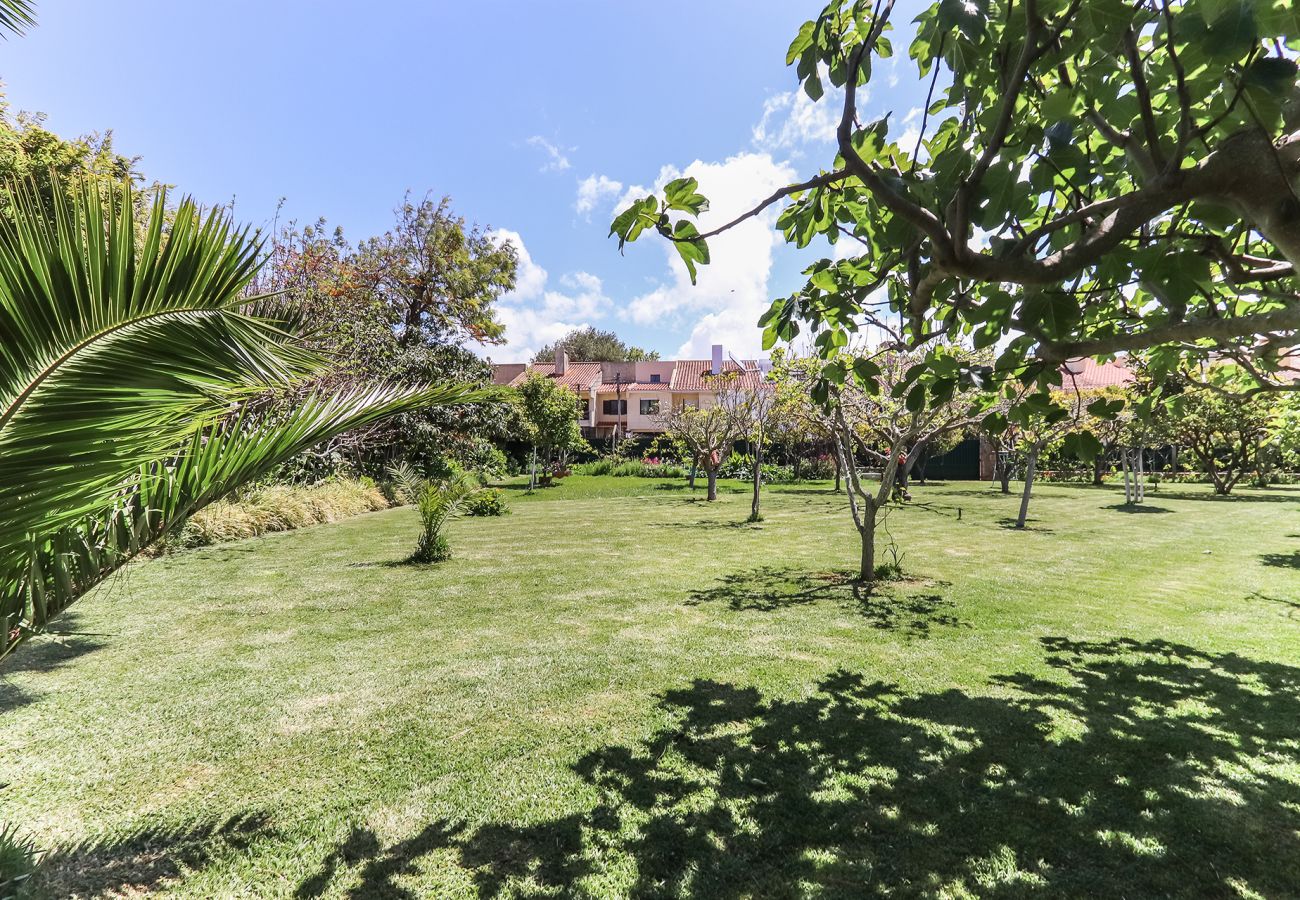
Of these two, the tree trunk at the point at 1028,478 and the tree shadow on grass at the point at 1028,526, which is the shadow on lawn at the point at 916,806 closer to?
the tree shadow on grass at the point at 1028,526

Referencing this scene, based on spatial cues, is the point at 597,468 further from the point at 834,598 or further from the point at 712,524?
the point at 834,598

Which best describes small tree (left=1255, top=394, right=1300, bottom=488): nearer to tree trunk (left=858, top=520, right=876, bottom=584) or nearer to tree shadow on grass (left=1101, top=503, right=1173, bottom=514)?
tree shadow on grass (left=1101, top=503, right=1173, bottom=514)

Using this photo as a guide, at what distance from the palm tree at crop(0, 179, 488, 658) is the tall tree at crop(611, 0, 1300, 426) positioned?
1.74 meters

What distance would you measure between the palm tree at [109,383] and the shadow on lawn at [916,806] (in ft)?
5.73

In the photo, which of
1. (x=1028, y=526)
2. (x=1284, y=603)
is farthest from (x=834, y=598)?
(x=1028, y=526)

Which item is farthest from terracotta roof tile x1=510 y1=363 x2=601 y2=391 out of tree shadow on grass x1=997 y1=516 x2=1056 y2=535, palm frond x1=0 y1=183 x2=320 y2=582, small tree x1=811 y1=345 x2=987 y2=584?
palm frond x1=0 y1=183 x2=320 y2=582

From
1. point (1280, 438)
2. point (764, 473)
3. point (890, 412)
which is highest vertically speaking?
point (890, 412)

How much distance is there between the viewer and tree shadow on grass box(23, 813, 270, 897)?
7.81 ft

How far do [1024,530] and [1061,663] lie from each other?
956cm

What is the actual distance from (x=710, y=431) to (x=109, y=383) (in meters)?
17.0

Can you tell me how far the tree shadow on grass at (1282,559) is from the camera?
923 centimetres

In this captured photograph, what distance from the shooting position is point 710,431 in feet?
61.1

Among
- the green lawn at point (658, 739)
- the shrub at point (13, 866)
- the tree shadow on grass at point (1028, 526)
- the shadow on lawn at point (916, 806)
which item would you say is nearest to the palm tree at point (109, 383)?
the shrub at point (13, 866)

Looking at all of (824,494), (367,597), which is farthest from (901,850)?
(824,494)
